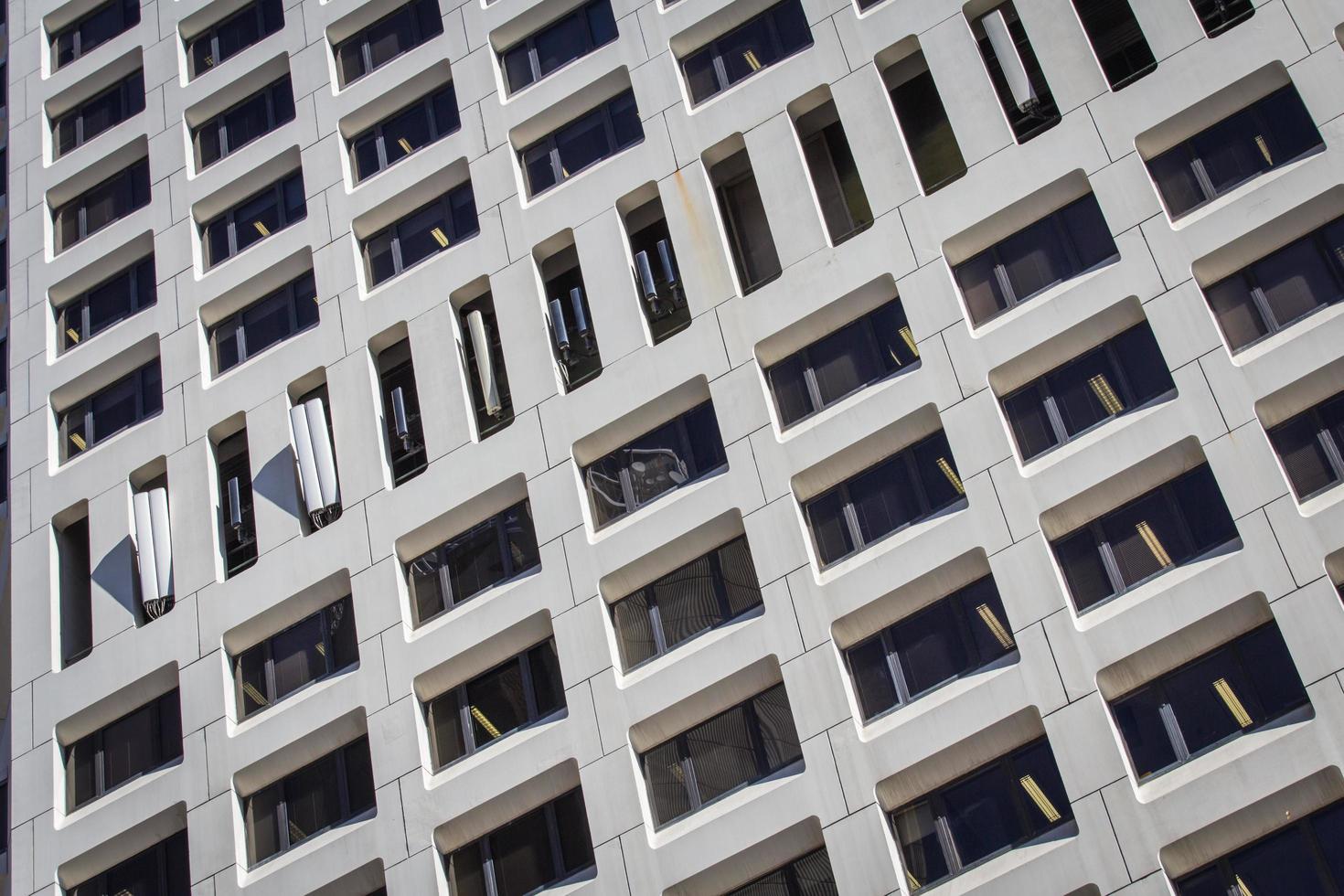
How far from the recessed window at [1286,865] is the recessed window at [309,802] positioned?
15367 mm

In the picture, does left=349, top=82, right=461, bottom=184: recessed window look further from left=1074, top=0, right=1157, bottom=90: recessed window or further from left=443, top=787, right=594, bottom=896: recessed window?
left=443, top=787, right=594, bottom=896: recessed window

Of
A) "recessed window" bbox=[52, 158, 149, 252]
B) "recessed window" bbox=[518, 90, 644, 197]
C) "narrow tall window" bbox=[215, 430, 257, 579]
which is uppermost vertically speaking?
"recessed window" bbox=[52, 158, 149, 252]

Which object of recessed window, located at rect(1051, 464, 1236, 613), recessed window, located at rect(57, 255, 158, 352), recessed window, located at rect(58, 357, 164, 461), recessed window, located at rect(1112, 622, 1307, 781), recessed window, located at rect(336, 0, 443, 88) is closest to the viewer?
recessed window, located at rect(1112, 622, 1307, 781)

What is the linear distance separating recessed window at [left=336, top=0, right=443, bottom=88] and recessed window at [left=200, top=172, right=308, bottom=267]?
298 cm

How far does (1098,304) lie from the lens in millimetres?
27641

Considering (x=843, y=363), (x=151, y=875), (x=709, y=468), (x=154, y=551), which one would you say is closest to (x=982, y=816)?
(x=709, y=468)

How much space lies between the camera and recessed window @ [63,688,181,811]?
32688 mm

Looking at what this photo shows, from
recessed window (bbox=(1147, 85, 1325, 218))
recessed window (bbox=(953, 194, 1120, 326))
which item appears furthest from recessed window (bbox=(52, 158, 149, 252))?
recessed window (bbox=(1147, 85, 1325, 218))

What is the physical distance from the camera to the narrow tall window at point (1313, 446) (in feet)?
83.7

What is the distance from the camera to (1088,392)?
2770 cm

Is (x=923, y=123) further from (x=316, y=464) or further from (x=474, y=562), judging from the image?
(x=316, y=464)

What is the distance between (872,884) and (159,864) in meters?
15.0

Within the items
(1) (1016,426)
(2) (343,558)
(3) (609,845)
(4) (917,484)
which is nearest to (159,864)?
(2) (343,558)

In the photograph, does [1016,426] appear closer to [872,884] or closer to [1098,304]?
[1098,304]
